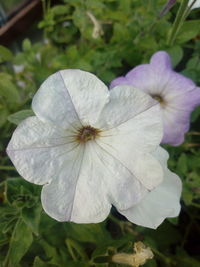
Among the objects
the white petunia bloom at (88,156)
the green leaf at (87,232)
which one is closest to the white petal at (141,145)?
the white petunia bloom at (88,156)

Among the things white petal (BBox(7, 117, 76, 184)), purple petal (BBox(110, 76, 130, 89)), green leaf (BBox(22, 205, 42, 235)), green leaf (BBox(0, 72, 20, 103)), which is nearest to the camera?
white petal (BBox(7, 117, 76, 184))

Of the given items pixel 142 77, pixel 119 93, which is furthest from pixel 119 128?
pixel 142 77

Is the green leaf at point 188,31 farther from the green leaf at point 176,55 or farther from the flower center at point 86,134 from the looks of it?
the flower center at point 86,134

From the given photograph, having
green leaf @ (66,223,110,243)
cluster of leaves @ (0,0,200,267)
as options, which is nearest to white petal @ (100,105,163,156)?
cluster of leaves @ (0,0,200,267)

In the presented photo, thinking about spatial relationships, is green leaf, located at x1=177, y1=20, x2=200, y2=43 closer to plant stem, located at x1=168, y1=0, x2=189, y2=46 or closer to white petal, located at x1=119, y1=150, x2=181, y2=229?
plant stem, located at x1=168, y1=0, x2=189, y2=46

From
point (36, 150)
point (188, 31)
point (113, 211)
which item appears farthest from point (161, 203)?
point (188, 31)

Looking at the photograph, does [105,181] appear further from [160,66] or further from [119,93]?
[160,66]
